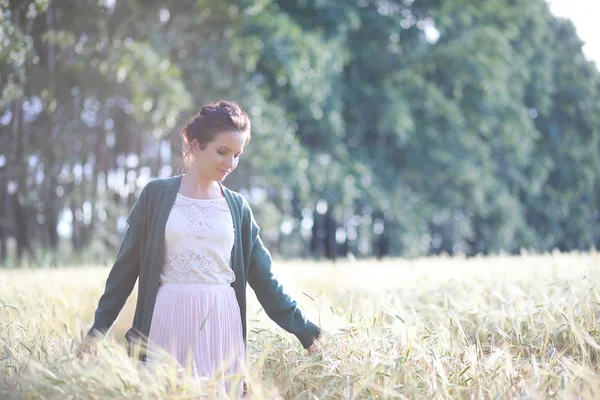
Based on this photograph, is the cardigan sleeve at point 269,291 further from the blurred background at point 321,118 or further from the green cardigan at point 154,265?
the blurred background at point 321,118

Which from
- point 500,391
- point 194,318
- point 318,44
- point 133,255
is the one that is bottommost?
point 500,391

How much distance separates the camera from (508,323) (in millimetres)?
4098

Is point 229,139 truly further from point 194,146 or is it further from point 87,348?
point 87,348

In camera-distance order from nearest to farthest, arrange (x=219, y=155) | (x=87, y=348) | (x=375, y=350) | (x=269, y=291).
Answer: (x=87, y=348) → (x=219, y=155) → (x=269, y=291) → (x=375, y=350)

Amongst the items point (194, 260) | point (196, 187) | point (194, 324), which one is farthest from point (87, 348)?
point (196, 187)

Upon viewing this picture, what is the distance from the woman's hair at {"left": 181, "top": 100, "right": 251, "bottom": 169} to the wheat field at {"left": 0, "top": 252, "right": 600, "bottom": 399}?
3.17ft

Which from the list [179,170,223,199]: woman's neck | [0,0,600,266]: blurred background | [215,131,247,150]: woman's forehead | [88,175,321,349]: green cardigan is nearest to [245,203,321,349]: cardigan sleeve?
[88,175,321,349]: green cardigan

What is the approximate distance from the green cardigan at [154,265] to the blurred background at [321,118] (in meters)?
4.83

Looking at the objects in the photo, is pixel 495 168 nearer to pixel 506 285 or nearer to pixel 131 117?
pixel 131 117

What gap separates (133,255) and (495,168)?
63.0 feet

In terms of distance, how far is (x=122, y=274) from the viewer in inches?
116

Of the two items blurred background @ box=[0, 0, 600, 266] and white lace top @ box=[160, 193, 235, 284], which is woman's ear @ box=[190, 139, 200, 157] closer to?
white lace top @ box=[160, 193, 235, 284]

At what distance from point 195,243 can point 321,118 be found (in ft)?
45.1

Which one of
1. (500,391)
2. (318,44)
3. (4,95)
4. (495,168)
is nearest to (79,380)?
(500,391)
